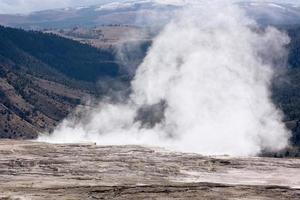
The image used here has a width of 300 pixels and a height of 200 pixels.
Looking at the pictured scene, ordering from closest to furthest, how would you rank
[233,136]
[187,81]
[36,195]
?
[36,195] → [233,136] → [187,81]

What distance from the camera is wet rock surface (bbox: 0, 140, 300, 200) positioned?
4281cm

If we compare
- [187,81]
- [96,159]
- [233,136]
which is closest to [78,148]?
[96,159]

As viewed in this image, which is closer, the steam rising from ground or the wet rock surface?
the wet rock surface

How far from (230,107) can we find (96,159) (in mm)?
82967

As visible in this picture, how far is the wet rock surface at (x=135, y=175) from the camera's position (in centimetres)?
4281

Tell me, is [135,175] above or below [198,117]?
above

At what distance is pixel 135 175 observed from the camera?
4703cm

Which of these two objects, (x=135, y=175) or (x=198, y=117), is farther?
(x=198, y=117)

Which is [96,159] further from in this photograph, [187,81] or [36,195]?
[187,81]

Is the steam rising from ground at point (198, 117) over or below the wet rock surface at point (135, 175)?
below

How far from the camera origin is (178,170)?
48875mm

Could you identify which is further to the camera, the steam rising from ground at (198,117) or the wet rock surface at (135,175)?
the steam rising from ground at (198,117)

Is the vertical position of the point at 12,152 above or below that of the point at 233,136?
above

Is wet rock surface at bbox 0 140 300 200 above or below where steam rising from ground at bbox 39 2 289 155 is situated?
above
